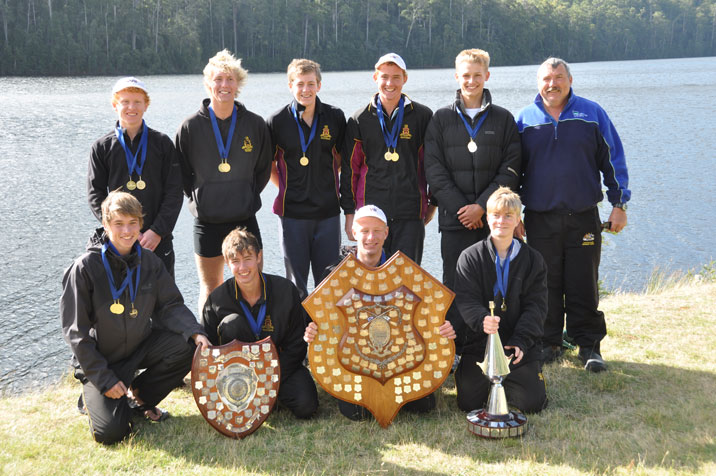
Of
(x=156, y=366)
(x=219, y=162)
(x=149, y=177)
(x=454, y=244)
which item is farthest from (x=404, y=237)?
(x=156, y=366)

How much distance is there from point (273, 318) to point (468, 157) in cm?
208

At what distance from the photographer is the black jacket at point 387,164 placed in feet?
19.3

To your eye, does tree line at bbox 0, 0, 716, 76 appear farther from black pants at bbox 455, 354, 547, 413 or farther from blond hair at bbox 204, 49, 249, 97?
black pants at bbox 455, 354, 547, 413

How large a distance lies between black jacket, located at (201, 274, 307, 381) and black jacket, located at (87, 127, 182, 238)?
880 millimetres

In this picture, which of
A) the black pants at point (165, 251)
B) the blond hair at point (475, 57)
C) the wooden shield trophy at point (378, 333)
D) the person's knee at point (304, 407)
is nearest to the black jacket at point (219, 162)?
the black pants at point (165, 251)

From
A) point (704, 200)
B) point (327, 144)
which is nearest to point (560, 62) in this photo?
point (327, 144)

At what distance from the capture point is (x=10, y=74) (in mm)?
56531

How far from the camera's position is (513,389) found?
5039 millimetres

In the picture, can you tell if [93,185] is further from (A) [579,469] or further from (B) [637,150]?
(B) [637,150]

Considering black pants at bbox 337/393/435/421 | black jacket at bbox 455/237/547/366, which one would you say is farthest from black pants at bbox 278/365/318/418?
black jacket at bbox 455/237/547/366

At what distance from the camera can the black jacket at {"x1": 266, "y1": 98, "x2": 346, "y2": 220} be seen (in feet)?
19.6

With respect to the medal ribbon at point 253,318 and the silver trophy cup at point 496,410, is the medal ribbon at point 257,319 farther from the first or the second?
the silver trophy cup at point 496,410

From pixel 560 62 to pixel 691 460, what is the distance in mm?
3220

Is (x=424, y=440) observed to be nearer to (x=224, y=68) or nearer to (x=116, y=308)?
(x=116, y=308)
